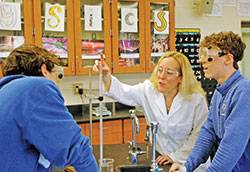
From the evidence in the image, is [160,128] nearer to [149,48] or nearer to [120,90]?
[120,90]

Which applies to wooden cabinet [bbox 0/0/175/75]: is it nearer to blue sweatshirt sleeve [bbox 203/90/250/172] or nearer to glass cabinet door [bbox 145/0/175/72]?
glass cabinet door [bbox 145/0/175/72]

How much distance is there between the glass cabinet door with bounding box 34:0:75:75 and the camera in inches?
124

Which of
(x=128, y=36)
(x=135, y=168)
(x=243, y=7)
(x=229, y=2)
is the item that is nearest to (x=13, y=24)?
(x=128, y=36)

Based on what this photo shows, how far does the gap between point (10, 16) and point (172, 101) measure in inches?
79.5

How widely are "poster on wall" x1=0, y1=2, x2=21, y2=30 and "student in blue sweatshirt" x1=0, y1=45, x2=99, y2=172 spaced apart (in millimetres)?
2154

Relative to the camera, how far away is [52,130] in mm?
1021

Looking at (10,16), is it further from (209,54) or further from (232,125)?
(232,125)

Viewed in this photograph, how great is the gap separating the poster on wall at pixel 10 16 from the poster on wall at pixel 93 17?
75cm

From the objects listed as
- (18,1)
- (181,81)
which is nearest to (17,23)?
(18,1)

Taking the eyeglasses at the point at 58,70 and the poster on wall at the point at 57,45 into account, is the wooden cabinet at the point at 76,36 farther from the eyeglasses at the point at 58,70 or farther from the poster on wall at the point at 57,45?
the eyeglasses at the point at 58,70

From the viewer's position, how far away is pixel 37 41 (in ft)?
10.3

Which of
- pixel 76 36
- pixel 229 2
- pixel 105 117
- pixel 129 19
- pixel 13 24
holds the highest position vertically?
pixel 229 2

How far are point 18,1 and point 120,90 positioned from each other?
172 centimetres

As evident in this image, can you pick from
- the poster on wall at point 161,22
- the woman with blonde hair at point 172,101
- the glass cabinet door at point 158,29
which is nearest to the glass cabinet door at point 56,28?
the glass cabinet door at point 158,29
